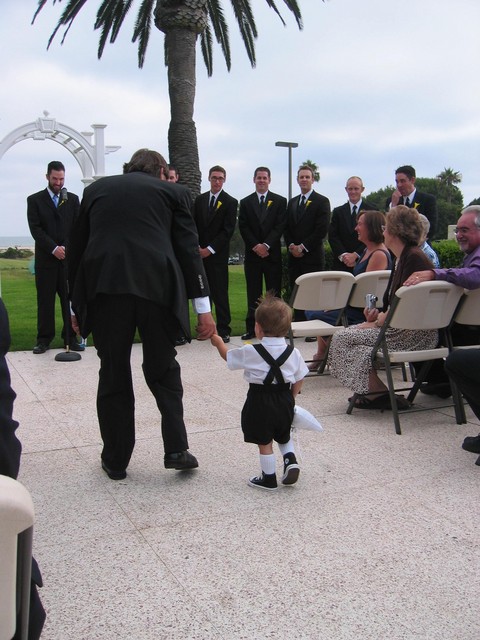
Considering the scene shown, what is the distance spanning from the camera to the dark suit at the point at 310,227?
967 cm

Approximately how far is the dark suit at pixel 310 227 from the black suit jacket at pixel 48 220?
2983 mm

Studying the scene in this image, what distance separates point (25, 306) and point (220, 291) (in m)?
7.07

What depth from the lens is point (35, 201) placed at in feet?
29.5

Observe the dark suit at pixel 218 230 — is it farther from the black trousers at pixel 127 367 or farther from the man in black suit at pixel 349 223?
the black trousers at pixel 127 367

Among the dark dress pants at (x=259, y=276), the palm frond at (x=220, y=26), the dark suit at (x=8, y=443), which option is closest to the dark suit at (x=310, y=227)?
the dark dress pants at (x=259, y=276)

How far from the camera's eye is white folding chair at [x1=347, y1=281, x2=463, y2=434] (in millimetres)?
5059

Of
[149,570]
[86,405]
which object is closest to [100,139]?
[86,405]

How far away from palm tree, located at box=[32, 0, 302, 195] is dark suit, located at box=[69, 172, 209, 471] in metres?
11.8

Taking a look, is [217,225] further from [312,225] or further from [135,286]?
[135,286]

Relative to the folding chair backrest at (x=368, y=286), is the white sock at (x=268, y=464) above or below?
below

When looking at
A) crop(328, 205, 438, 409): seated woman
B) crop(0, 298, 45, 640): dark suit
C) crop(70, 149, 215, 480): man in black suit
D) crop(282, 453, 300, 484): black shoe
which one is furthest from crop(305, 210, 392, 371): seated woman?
crop(0, 298, 45, 640): dark suit

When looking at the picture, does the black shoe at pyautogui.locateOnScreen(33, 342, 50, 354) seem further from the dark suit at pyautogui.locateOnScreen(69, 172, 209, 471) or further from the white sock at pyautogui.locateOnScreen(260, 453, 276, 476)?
the white sock at pyautogui.locateOnScreen(260, 453, 276, 476)

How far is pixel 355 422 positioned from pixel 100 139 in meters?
20.7

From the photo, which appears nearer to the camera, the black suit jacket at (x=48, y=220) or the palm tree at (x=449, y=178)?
the black suit jacket at (x=48, y=220)
